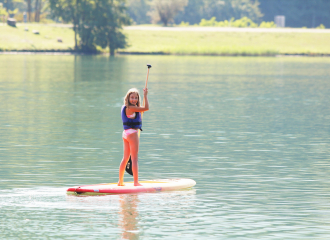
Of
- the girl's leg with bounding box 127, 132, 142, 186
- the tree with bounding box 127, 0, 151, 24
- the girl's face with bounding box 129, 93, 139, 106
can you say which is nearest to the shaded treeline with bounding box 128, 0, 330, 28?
the tree with bounding box 127, 0, 151, 24

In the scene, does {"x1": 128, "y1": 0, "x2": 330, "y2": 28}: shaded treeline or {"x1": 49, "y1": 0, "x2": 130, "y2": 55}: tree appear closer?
{"x1": 49, "y1": 0, "x2": 130, "y2": 55}: tree

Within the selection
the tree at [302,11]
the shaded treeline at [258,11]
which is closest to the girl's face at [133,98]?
the shaded treeline at [258,11]

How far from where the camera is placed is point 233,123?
1054 inches

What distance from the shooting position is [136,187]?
13.8m

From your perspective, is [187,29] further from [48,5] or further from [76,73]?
[76,73]

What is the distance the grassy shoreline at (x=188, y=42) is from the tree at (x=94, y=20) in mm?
3112

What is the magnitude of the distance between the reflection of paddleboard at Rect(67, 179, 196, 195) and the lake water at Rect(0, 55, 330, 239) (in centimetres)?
14

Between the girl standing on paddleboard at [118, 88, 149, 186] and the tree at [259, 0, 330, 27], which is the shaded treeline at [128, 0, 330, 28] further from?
the girl standing on paddleboard at [118, 88, 149, 186]

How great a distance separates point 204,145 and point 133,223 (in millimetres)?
9558

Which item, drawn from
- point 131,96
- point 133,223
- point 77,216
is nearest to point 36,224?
point 77,216

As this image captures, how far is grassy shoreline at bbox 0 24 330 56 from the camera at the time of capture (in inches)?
3939

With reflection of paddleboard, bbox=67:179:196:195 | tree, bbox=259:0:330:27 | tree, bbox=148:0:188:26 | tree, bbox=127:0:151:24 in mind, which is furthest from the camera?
tree, bbox=127:0:151:24

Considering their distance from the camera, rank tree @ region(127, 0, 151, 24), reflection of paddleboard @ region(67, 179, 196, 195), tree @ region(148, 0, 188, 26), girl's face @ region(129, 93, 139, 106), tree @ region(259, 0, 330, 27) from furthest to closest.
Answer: tree @ region(127, 0, 151, 24) → tree @ region(259, 0, 330, 27) → tree @ region(148, 0, 188, 26) → girl's face @ region(129, 93, 139, 106) → reflection of paddleboard @ region(67, 179, 196, 195)

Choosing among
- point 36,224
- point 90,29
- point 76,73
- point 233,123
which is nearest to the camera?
point 36,224
